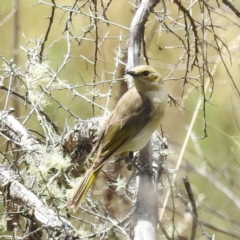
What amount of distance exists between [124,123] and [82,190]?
0.90 meters

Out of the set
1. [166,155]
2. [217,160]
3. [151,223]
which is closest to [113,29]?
[217,160]

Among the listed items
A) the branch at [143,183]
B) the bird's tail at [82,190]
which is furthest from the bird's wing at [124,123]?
the branch at [143,183]

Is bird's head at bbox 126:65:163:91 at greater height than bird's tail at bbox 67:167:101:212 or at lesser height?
greater

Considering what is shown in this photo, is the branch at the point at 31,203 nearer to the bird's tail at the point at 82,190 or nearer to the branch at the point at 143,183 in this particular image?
the bird's tail at the point at 82,190

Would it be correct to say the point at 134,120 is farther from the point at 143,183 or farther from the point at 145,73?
the point at 143,183

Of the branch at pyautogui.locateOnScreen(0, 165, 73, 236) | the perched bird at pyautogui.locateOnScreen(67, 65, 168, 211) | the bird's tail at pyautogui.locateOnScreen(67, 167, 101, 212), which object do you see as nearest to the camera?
the branch at pyautogui.locateOnScreen(0, 165, 73, 236)

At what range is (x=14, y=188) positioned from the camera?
2.75 meters

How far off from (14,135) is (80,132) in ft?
1.33

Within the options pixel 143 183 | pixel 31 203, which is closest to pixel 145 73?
pixel 143 183

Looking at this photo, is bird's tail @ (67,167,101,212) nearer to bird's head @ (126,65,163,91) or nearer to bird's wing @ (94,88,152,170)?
bird's wing @ (94,88,152,170)

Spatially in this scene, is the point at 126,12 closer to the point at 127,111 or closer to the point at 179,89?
the point at 179,89

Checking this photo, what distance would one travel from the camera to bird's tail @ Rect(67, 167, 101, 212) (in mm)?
2668

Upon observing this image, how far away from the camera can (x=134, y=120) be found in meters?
3.63

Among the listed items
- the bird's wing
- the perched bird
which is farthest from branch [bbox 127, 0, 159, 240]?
the bird's wing
